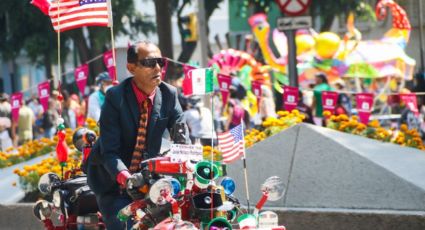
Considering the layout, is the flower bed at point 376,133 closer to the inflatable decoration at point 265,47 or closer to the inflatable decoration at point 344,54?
the inflatable decoration at point 344,54

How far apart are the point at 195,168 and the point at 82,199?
1.83 m

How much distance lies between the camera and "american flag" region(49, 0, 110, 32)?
31.8 feet

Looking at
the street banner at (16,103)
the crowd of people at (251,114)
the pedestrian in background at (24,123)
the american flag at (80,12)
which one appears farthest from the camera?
the pedestrian in background at (24,123)

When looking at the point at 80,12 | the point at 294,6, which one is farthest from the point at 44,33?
the point at 80,12

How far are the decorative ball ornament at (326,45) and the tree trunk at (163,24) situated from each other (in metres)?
7.95

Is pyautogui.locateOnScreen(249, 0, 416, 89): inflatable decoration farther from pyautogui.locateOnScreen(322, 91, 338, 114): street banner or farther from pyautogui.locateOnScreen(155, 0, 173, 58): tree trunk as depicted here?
pyautogui.locateOnScreen(322, 91, 338, 114): street banner

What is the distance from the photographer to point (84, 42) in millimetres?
33062

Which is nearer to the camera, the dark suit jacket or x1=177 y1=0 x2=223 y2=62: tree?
the dark suit jacket

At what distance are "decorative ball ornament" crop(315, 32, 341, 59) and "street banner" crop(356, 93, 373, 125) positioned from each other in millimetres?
15201

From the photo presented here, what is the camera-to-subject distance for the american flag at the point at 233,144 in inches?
301

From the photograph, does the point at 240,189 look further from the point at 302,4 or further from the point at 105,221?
the point at 302,4

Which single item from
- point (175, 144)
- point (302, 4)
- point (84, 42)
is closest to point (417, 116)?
point (302, 4)

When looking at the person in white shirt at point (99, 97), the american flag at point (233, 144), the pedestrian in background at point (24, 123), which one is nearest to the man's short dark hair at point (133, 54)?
the american flag at point (233, 144)

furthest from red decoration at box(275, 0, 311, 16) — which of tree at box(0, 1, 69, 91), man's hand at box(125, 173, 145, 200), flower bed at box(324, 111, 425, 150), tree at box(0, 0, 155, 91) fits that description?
tree at box(0, 1, 69, 91)
